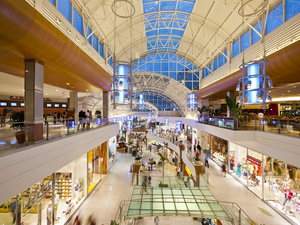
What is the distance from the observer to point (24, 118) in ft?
22.4

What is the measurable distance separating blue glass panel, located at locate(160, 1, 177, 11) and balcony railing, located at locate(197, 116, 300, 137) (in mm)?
13604

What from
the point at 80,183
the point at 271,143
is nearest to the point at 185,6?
the point at 271,143

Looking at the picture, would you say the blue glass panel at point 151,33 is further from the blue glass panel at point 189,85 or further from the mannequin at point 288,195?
the mannequin at point 288,195

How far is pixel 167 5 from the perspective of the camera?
18.2m

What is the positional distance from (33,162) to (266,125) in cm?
1244

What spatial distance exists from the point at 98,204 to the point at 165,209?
17.7 feet

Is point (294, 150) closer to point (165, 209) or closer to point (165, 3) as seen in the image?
point (165, 209)

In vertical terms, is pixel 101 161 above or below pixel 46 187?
below

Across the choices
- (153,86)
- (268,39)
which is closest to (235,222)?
(268,39)

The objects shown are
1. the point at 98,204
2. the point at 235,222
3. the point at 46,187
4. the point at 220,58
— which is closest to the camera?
the point at 235,222

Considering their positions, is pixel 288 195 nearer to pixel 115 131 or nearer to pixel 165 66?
pixel 115 131

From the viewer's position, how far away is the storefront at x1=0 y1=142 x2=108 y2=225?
6.61 meters

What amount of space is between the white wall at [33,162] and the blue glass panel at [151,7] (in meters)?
16.0

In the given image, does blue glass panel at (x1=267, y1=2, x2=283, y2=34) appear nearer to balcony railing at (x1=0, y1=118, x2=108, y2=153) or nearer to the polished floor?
the polished floor
